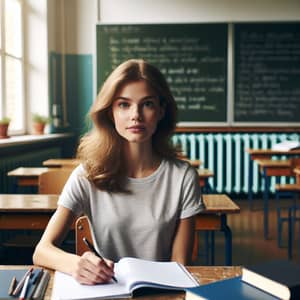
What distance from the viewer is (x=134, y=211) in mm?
1442

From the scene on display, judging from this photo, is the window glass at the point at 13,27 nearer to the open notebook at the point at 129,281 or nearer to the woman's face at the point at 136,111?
the woman's face at the point at 136,111

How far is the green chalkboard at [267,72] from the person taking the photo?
19.7 ft

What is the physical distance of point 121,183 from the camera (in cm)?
146

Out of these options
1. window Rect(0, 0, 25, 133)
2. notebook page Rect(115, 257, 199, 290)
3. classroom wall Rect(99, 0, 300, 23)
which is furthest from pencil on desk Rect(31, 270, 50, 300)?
classroom wall Rect(99, 0, 300, 23)

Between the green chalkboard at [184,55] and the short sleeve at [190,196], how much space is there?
15.0 feet

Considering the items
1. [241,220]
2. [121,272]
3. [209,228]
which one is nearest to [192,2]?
[241,220]

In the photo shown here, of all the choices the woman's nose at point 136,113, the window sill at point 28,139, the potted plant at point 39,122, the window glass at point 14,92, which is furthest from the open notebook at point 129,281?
the potted plant at point 39,122

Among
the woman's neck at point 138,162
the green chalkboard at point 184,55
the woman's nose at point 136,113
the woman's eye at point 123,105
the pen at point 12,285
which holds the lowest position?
the pen at point 12,285

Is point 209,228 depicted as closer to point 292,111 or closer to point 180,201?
point 180,201

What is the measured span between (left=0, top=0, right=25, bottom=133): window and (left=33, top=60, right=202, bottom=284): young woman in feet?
11.8

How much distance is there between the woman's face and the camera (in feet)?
4.44

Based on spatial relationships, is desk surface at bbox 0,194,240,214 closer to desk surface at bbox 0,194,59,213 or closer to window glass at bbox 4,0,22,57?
desk surface at bbox 0,194,59,213

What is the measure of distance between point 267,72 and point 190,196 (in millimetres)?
4875

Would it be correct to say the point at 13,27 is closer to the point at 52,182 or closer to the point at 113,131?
the point at 52,182
